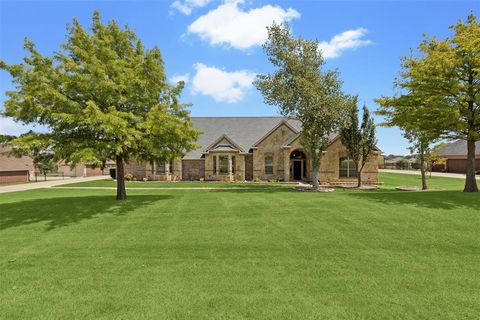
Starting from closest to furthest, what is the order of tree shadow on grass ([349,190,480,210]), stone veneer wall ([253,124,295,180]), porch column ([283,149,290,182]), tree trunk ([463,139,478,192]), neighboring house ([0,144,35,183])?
1. tree shadow on grass ([349,190,480,210])
2. tree trunk ([463,139,478,192])
3. porch column ([283,149,290,182])
4. stone veneer wall ([253,124,295,180])
5. neighboring house ([0,144,35,183])

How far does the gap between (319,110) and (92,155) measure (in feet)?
57.0

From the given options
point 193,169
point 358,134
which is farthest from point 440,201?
point 193,169

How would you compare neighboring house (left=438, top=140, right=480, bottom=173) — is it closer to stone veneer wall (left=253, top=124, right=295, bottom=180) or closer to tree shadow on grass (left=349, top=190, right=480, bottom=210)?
stone veneer wall (left=253, top=124, right=295, bottom=180)

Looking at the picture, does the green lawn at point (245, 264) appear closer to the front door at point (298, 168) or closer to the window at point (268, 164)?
the window at point (268, 164)

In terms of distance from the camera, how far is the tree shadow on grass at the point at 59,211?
1289 centimetres

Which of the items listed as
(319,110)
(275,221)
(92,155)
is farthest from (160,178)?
(275,221)

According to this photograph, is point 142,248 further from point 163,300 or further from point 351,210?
point 351,210

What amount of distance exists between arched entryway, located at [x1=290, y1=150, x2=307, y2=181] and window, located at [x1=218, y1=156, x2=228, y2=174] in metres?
7.61

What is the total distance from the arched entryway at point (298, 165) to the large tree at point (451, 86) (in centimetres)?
1804

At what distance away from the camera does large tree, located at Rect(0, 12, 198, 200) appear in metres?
13.2

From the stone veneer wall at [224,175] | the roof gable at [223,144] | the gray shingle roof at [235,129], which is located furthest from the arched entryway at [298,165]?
the roof gable at [223,144]

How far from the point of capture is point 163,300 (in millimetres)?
6039

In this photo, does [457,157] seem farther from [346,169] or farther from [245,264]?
[245,264]

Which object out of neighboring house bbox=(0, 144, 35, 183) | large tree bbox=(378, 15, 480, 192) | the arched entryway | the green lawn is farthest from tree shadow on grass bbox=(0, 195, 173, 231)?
neighboring house bbox=(0, 144, 35, 183)
